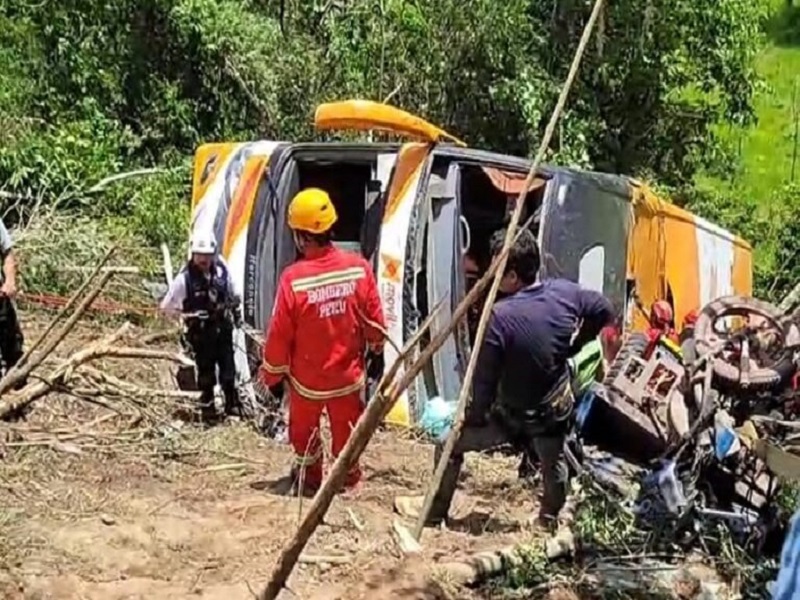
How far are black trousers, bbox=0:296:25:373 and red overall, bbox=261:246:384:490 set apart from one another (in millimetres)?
1661

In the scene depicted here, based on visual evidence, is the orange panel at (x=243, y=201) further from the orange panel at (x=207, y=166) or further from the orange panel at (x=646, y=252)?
the orange panel at (x=646, y=252)

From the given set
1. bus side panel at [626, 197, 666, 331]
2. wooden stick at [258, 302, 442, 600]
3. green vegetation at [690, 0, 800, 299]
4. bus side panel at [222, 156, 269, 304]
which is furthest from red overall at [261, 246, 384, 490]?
green vegetation at [690, 0, 800, 299]

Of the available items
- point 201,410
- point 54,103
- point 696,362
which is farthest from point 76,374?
point 54,103

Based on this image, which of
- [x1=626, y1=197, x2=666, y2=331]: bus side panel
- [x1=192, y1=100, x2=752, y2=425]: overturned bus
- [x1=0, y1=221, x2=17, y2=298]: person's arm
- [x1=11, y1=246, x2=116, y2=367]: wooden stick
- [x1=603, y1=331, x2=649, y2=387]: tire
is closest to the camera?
[x1=11, y1=246, x2=116, y2=367]: wooden stick

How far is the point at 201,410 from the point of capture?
24.6ft

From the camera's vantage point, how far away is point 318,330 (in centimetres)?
613

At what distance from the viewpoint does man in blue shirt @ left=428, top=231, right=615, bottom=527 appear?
5.47m

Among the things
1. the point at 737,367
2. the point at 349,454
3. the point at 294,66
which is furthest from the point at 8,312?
the point at 294,66

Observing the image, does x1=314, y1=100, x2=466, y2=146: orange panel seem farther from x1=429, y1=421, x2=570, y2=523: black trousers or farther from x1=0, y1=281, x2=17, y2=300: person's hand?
x1=429, y1=421, x2=570, y2=523: black trousers

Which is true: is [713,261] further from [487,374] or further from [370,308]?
[487,374]

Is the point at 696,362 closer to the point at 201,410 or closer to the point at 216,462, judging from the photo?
the point at 216,462

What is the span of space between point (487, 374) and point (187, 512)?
1.40m

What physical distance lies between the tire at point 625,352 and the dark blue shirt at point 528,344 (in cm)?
92

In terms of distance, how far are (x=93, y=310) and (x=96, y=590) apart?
4.88 m
